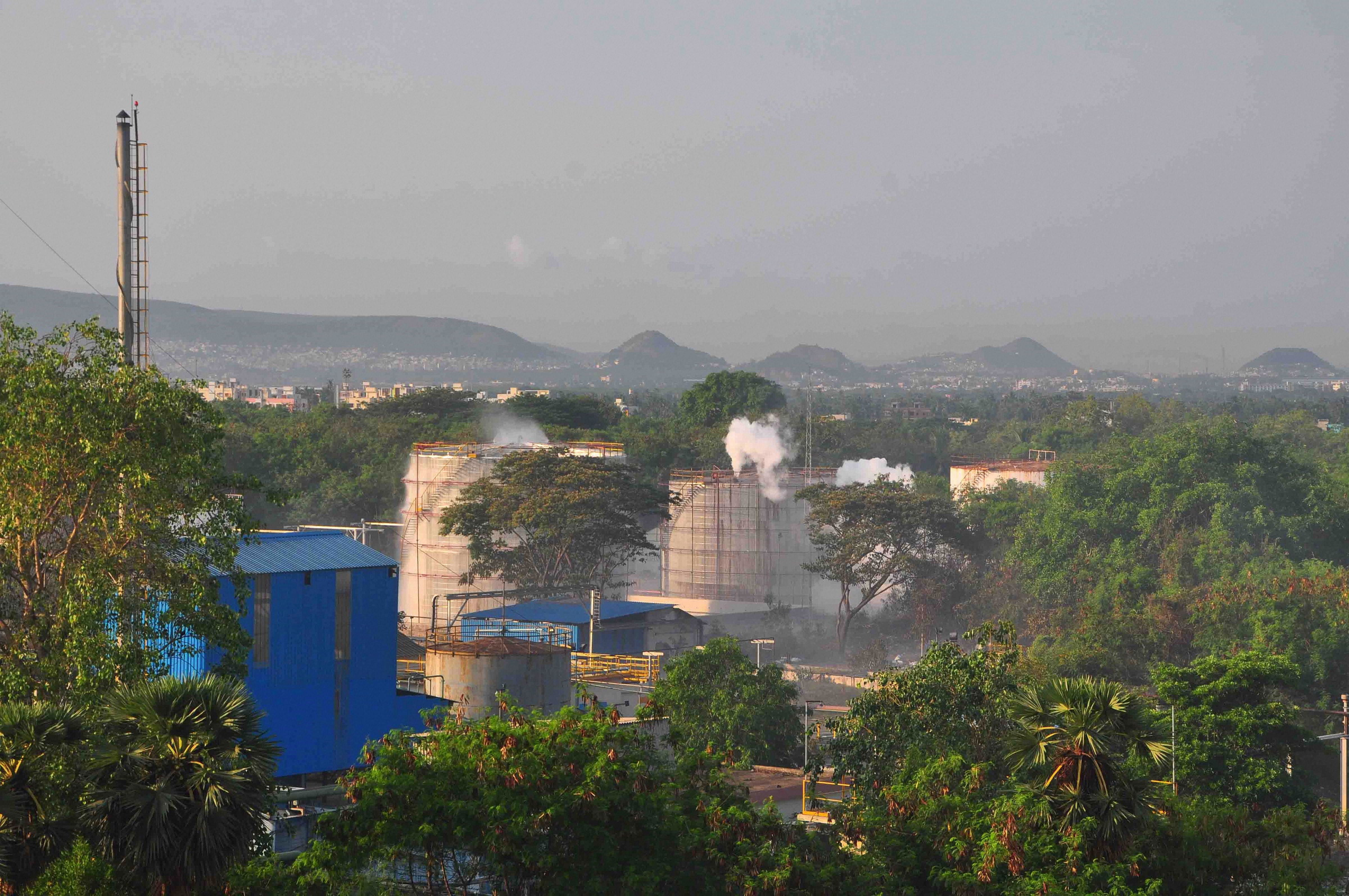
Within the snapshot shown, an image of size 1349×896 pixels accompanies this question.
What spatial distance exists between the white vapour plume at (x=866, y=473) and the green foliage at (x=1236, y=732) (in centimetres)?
4697

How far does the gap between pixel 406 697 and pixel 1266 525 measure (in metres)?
41.0

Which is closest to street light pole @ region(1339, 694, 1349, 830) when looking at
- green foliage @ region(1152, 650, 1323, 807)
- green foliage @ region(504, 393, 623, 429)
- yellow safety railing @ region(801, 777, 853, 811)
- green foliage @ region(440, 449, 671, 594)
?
→ green foliage @ region(1152, 650, 1323, 807)

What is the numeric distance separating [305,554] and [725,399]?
7265 centimetres

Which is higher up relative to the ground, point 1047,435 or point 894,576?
point 1047,435

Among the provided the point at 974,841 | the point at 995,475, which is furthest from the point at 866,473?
the point at 974,841

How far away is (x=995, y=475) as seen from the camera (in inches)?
2736

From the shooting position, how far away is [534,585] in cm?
5481

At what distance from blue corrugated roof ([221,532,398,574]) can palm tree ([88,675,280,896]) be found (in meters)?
9.51

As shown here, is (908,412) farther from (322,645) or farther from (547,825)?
(547,825)

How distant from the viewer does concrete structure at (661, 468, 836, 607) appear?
6138cm

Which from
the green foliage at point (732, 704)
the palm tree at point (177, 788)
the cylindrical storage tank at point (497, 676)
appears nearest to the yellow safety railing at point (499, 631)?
the cylindrical storage tank at point (497, 676)

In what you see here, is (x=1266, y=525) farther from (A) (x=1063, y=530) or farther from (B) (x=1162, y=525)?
(A) (x=1063, y=530)

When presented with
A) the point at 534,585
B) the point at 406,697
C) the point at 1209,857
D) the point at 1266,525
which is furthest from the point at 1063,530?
the point at 1209,857

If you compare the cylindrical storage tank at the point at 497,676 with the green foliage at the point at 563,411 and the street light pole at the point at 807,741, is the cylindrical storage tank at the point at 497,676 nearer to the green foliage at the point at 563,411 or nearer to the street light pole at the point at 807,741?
the street light pole at the point at 807,741
